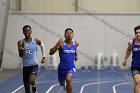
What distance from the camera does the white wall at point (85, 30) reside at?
21.3 meters

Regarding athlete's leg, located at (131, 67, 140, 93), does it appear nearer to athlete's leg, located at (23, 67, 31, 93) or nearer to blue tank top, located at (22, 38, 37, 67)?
blue tank top, located at (22, 38, 37, 67)

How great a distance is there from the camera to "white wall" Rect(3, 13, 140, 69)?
21.3 meters

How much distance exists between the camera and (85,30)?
842 inches

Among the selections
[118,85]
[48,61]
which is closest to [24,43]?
[118,85]

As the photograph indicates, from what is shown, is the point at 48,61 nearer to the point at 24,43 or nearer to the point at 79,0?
Answer: the point at 79,0

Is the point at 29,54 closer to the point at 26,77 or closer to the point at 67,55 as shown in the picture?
the point at 26,77

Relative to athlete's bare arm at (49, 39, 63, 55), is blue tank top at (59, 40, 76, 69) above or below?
below

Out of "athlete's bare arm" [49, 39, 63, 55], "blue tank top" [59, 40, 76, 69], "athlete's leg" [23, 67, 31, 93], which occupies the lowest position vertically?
"athlete's leg" [23, 67, 31, 93]

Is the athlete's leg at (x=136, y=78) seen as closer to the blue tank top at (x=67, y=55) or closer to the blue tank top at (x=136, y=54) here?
the blue tank top at (x=136, y=54)

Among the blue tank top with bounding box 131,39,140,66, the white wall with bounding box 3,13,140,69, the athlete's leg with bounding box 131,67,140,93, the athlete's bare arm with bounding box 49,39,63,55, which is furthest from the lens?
the white wall with bounding box 3,13,140,69

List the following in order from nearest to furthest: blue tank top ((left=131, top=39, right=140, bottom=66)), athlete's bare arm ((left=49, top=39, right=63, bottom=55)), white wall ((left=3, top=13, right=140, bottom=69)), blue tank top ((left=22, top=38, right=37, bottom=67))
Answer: blue tank top ((left=131, top=39, right=140, bottom=66))
athlete's bare arm ((left=49, top=39, right=63, bottom=55))
blue tank top ((left=22, top=38, right=37, bottom=67))
white wall ((left=3, top=13, right=140, bottom=69))

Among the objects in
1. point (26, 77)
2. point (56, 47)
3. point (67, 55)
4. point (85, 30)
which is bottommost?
point (26, 77)

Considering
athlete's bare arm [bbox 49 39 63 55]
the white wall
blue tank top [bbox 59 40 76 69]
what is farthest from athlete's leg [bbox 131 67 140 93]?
the white wall

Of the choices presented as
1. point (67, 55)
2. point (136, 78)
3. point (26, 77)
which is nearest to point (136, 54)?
point (136, 78)
